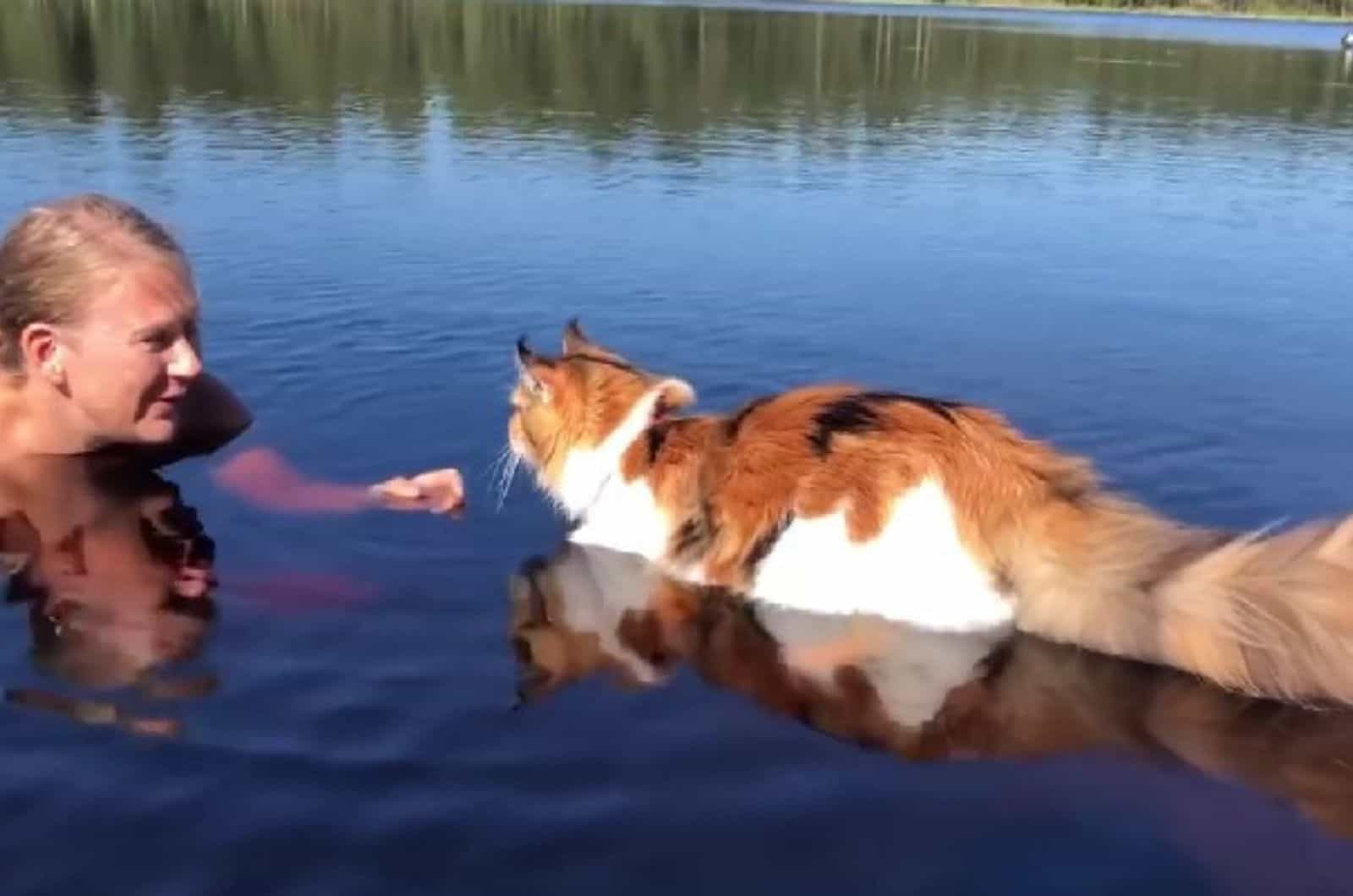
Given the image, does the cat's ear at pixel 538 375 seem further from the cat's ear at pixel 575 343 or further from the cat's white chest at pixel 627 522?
the cat's white chest at pixel 627 522

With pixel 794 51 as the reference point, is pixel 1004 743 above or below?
below

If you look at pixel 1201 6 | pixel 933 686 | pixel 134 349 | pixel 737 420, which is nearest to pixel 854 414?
pixel 737 420

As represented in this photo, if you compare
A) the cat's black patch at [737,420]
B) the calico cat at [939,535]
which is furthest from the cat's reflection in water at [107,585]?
the cat's black patch at [737,420]

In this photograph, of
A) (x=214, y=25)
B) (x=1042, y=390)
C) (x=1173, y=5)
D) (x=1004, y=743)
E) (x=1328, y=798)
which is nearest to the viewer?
(x=1328, y=798)

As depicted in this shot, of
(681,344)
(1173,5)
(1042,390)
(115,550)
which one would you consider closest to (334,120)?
(681,344)

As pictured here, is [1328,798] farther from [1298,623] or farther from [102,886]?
[102,886]

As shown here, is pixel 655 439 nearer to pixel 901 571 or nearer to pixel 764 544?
pixel 764 544

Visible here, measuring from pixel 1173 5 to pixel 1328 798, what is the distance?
66287mm

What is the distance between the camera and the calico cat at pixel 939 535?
11.9ft

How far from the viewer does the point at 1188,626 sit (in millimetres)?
3764

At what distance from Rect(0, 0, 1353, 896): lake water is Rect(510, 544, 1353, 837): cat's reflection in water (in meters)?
0.01

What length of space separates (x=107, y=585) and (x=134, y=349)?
0.82 m

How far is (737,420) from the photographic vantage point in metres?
4.68

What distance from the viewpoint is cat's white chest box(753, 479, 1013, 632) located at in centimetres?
415
